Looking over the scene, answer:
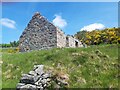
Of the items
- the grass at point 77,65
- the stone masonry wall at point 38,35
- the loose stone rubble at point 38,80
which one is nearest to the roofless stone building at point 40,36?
the stone masonry wall at point 38,35

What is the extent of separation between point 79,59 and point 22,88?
692 centimetres

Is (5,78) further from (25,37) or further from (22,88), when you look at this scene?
(25,37)

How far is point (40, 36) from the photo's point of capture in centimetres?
3625

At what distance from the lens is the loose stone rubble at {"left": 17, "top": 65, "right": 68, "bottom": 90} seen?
64.8ft

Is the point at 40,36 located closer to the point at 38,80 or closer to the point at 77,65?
the point at 77,65

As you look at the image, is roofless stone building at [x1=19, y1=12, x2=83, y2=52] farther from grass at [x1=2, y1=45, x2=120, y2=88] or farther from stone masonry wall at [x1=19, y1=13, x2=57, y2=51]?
grass at [x1=2, y1=45, x2=120, y2=88]

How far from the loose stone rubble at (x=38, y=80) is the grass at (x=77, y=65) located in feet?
3.08

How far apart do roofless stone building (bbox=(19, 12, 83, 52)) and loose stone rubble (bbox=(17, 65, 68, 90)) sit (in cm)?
1366

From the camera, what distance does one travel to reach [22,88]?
19.5 metres

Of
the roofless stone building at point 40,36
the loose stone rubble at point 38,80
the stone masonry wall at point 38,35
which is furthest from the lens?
the stone masonry wall at point 38,35

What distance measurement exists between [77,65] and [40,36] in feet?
44.8

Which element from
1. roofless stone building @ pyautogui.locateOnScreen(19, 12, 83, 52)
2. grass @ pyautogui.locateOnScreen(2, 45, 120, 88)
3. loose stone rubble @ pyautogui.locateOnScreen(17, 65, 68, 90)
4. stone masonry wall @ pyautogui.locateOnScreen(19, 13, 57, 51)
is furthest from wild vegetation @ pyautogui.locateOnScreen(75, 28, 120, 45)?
loose stone rubble @ pyautogui.locateOnScreen(17, 65, 68, 90)

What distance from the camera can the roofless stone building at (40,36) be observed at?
3522 cm

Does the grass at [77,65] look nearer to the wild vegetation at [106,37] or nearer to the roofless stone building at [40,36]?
the roofless stone building at [40,36]
